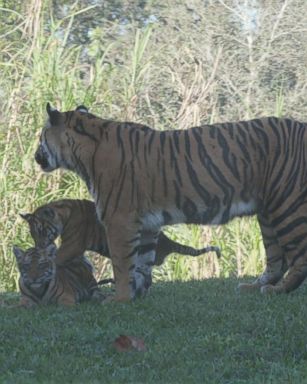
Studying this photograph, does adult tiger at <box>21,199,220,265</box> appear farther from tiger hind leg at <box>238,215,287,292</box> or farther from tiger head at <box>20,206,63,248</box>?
tiger hind leg at <box>238,215,287,292</box>

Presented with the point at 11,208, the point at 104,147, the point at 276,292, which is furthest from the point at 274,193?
the point at 11,208

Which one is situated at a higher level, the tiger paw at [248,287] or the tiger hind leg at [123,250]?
the tiger hind leg at [123,250]

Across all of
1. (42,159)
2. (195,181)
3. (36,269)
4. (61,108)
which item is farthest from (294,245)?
(61,108)

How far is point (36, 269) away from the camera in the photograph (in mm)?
7688

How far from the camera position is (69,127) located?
8539 millimetres

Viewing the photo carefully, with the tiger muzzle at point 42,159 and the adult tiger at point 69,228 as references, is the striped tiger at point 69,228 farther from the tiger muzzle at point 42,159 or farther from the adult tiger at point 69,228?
the tiger muzzle at point 42,159

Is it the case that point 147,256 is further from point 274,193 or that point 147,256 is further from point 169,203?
point 274,193

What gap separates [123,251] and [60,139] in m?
1.13

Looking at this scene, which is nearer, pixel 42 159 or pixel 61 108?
pixel 42 159

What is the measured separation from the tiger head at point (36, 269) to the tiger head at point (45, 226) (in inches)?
16.0

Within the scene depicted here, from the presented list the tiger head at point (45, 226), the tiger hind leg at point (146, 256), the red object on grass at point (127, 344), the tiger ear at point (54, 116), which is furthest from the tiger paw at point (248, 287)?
the red object on grass at point (127, 344)

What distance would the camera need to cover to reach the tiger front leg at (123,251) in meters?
8.02

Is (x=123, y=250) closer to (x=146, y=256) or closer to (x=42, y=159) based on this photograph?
(x=146, y=256)

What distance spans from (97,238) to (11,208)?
2803 millimetres
